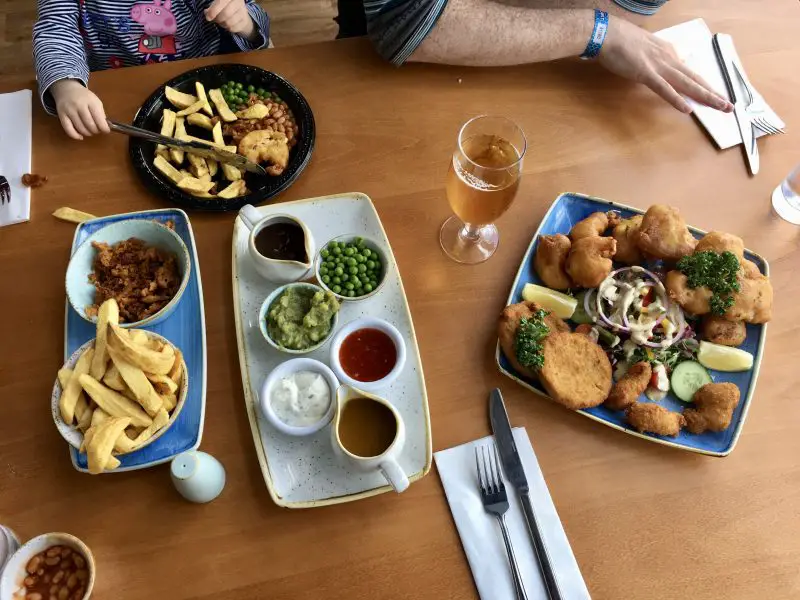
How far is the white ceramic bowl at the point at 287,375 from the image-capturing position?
4.42ft

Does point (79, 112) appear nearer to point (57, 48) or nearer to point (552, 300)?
point (57, 48)

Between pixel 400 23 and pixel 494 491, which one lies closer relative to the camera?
pixel 494 491

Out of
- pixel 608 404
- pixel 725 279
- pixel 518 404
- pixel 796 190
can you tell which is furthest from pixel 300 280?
pixel 796 190

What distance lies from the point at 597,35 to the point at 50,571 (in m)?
2.19

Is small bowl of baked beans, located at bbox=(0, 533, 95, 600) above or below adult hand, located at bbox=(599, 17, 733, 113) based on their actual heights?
below

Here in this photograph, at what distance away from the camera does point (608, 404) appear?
1462 mm

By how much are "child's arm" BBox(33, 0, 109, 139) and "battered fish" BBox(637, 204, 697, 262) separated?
5.48 ft

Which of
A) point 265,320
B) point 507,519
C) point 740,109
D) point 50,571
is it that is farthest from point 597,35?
point 50,571

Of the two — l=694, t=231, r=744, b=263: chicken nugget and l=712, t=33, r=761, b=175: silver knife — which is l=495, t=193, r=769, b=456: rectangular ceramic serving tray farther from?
l=712, t=33, r=761, b=175: silver knife

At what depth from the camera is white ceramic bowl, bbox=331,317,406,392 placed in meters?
1.42

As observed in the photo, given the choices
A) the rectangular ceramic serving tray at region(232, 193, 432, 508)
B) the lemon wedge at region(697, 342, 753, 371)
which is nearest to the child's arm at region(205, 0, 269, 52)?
the rectangular ceramic serving tray at region(232, 193, 432, 508)

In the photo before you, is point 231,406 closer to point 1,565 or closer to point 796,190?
point 1,565

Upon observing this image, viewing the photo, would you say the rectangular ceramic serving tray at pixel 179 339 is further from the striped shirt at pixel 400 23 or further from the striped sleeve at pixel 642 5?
the striped sleeve at pixel 642 5

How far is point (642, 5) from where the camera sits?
6.79 ft
